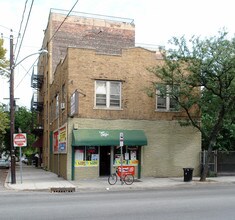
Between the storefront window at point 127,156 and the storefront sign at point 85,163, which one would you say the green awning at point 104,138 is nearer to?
the storefront window at point 127,156

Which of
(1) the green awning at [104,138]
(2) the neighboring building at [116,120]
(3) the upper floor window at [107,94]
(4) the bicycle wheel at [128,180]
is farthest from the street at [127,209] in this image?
(3) the upper floor window at [107,94]

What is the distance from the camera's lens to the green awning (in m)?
21.8

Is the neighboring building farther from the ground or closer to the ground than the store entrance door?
Result: farther from the ground

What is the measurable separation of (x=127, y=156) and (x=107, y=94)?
3995 millimetres

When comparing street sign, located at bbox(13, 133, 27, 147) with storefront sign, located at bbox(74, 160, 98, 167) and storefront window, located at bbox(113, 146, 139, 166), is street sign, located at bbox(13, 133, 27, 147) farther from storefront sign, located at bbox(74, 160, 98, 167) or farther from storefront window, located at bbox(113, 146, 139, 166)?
storefront window, located at bbox(113, 146, 139, 166)

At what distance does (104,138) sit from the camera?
22359mm

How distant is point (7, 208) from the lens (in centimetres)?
1117

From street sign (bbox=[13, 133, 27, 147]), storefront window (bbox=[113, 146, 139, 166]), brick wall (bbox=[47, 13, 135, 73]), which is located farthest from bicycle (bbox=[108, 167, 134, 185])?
brick wall (bbox=[47, 13, 135, 73])

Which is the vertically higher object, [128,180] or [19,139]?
Result: [19,139]

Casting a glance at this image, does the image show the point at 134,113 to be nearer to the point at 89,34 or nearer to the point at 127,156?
the point at 127,156

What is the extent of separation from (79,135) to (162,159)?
5740 millimetres

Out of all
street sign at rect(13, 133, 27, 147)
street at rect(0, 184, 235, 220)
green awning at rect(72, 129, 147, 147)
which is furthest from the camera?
green awning at rect(72, 129, 147, 147)

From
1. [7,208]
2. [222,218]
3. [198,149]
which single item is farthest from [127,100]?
[222,218]

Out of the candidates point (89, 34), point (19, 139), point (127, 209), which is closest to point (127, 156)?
point (19, 139)
